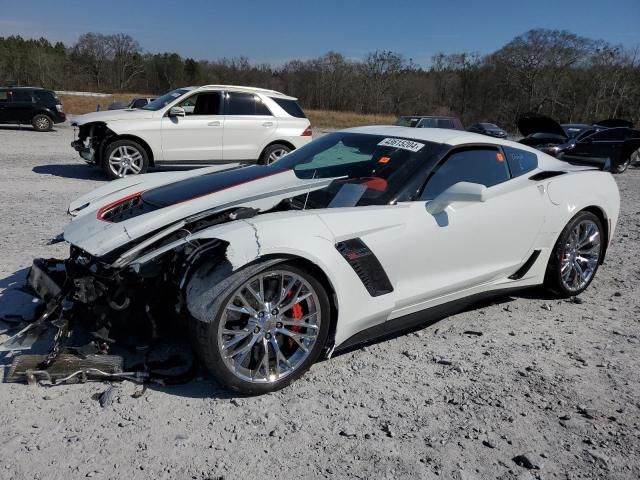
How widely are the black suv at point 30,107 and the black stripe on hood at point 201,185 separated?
19023mm

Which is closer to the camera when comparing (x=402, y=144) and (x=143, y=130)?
(x=402, y=144)

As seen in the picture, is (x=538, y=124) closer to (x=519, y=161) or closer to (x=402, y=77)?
(x=519, y=161)

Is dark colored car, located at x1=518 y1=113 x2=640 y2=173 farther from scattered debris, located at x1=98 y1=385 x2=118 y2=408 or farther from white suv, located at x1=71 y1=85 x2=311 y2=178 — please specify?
scattered debris, located at x1=98 y1=385 x2=118 y2=408

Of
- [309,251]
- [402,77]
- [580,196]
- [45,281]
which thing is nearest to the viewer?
[309,251]

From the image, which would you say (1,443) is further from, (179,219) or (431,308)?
(431,308)

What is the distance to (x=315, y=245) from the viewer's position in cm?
291

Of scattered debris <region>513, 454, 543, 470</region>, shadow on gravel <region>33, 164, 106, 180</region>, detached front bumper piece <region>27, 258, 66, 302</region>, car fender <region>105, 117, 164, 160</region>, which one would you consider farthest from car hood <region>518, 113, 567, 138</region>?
detached front bumper piece <region>27, 258, 66, 302</region>

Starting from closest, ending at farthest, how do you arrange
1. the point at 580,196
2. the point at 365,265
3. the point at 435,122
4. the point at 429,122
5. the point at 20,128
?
the point at 365,265, the point at 580,196, the point at 429,122, the point at 435,122, the point at 20,128

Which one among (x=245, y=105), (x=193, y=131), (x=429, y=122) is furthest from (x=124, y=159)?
(x=429, y=122)

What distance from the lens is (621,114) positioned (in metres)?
56.1

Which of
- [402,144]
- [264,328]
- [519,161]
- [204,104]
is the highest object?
[204,104]

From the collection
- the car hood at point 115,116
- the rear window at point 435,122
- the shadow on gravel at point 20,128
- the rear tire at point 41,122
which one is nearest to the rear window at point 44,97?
the rear tire at point 41,122

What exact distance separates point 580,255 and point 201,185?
3.35m

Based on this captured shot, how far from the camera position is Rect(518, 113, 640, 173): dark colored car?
45.9ft
